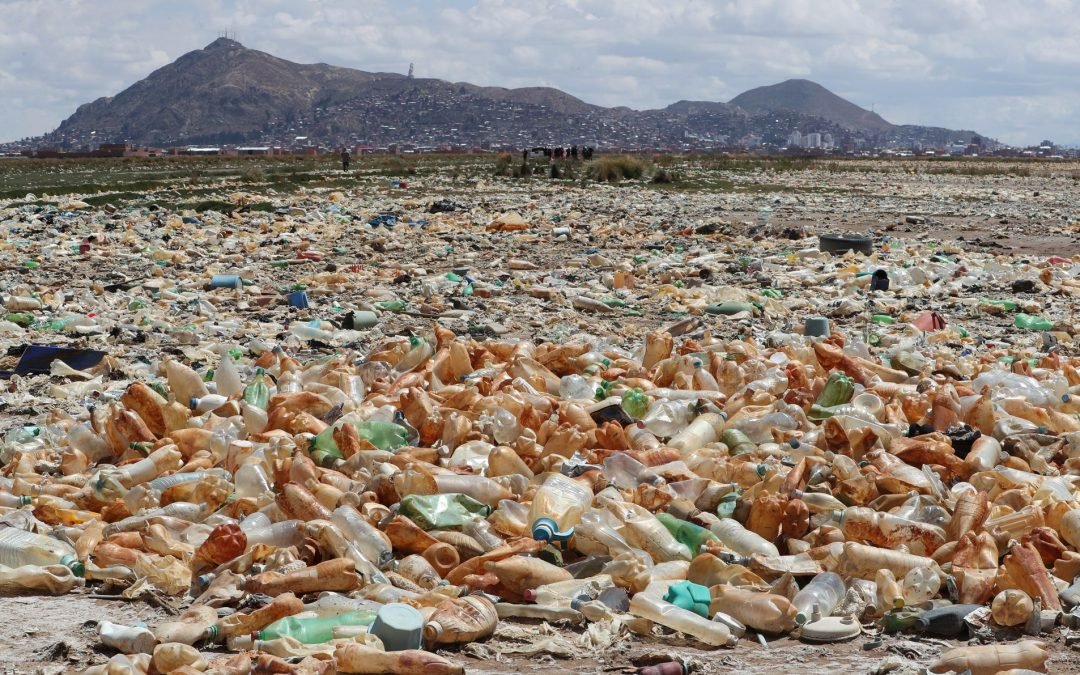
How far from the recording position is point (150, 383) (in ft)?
20.2

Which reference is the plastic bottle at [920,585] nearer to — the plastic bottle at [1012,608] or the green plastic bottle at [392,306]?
the plastic bottle at [1012,608]

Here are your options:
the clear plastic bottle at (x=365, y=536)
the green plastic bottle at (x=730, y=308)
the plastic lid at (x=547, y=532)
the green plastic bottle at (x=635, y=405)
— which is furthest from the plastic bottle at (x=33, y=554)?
the green plastic bottle at (x=730, y=308)

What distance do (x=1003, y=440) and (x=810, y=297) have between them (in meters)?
4.92

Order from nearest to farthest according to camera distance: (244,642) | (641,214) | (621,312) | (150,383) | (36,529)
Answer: (244,642)
(36,529)
(150,383)
(621,312)
(641,214)

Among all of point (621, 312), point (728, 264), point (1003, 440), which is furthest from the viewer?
point (728, 264)

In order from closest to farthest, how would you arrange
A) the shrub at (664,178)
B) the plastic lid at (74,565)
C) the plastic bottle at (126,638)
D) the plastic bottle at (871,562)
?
the plastic bottle at (126,638) → the plastic bottle at (871,562) → the plastic lid at (74,565) → the shrub at (664,178)

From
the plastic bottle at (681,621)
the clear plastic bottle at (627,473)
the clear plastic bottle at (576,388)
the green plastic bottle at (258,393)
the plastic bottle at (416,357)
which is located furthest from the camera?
the plastic bottle at (416,357)

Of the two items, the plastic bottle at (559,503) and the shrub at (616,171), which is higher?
the shrub at (616,171)

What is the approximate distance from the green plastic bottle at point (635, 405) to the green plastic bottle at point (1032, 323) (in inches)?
166

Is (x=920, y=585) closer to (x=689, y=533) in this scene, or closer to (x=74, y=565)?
(x=689, y=533)

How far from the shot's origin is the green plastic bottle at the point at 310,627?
116 inches

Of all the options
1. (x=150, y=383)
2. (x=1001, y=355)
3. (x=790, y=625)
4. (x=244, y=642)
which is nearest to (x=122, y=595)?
(x=244, y=642)

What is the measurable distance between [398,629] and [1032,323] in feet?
21.1

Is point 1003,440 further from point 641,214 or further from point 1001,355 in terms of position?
point 641,214
